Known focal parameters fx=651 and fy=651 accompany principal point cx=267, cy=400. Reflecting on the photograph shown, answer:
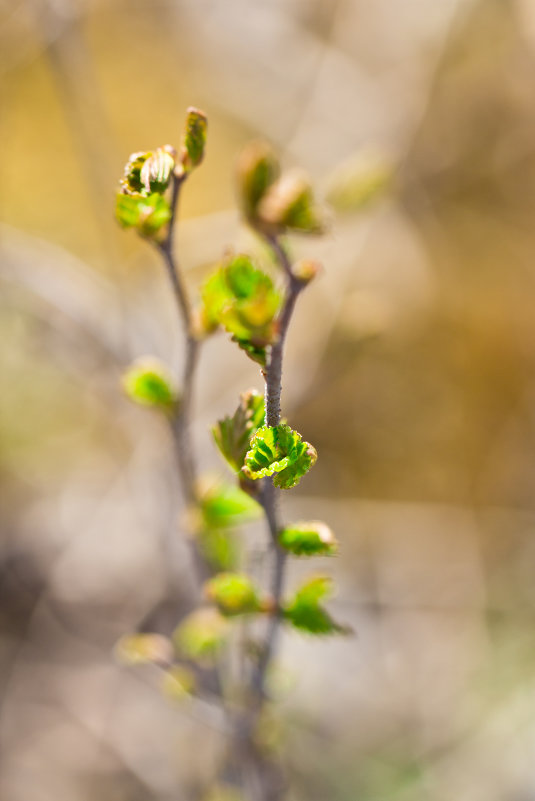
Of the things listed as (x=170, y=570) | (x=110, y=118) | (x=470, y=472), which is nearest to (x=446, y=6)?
(x=110, y=118)

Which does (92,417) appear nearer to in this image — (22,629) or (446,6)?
(22,629)

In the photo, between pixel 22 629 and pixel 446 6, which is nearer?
pixel 22 629

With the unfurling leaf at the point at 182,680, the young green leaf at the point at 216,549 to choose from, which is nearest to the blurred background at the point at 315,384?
the unfurling leaf at the point at 182,680

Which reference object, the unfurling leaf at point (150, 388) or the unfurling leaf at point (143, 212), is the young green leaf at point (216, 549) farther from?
the unfurling leaf at point (143, 212)

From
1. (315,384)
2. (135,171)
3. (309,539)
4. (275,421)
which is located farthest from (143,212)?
(315,384)

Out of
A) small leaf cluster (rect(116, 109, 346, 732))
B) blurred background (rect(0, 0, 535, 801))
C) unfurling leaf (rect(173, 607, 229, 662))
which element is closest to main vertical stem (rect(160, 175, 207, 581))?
small leaf cluster (rect(116, 109, 346, 732))

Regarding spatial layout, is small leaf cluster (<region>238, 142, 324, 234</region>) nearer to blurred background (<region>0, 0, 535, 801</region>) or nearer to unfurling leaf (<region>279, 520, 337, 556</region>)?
unfurling leaf (<region>279, 520, 337, 556</region>)
